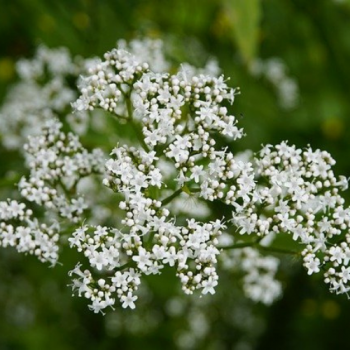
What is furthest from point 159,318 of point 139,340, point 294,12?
point 294,12

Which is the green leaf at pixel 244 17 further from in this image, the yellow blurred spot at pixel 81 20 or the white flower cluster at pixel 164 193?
the yellow blurred spot at pixel 81 20

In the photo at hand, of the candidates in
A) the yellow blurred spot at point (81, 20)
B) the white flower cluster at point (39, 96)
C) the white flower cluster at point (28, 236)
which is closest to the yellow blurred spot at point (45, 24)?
the yellow blurred spot at point (81, 20)

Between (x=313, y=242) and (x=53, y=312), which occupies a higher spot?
(x=53, y=312)

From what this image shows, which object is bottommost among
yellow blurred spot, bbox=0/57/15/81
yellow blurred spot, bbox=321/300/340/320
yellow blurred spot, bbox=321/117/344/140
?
yellow blurred spot, bbox=321/300/340/320

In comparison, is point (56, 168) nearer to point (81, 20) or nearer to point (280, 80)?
point (81, 20)

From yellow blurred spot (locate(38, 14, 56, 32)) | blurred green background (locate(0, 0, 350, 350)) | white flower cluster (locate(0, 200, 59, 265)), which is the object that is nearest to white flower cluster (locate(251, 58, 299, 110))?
blurred green background (locate(0, 0, 350, 350))

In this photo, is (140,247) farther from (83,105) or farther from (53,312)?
(53,312)

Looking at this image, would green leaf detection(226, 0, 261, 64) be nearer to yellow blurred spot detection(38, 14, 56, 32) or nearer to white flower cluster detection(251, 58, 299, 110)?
yellow blurred spot detection(38, 14, 56, 32)
